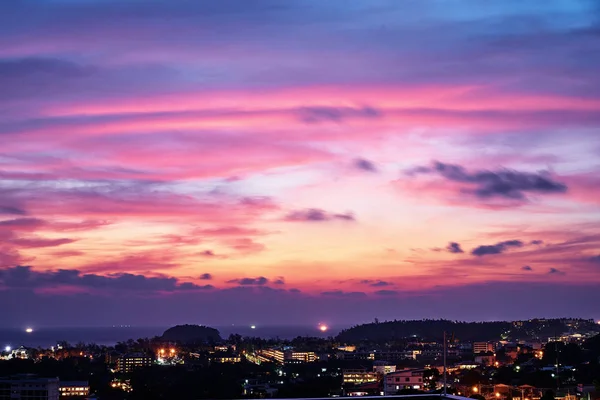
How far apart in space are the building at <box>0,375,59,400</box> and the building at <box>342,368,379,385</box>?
20949mm

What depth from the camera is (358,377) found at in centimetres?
4900

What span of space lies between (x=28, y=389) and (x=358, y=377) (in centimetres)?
2369

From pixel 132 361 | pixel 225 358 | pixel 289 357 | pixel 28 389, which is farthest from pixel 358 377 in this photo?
pixel 289 357

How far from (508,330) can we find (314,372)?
6598 centimetres

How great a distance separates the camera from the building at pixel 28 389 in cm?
2803

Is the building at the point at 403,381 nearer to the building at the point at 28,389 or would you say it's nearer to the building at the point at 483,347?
the building at the point at 28,389

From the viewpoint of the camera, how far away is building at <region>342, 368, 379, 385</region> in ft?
156

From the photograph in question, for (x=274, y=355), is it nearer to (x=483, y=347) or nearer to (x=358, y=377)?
(x=483, y=347)

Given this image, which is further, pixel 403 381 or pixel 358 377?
pixel 358 377

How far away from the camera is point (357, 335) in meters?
129

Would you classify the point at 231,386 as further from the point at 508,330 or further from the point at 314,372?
the point at 508,330

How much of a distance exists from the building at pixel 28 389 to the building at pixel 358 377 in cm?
2095

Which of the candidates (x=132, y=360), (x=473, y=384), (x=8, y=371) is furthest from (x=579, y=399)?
(x=132, y=360)

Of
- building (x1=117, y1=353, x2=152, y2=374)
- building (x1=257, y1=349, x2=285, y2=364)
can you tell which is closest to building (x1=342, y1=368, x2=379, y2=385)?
building (x1=117, y1=353, x2=152, y2=374)
